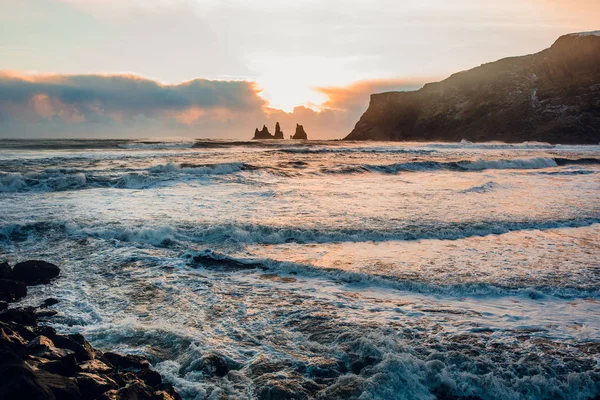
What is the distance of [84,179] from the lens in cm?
2034

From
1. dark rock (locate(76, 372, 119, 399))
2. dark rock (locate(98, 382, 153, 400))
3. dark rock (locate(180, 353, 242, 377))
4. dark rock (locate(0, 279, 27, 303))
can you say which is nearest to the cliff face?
dark rock (locate(180, 353, 242, 377))

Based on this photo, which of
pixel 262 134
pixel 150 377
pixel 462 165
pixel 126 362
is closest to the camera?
pixel 150 377

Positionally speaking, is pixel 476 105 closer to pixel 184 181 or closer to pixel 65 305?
pixel 184 181

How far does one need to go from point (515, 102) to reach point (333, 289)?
110 m

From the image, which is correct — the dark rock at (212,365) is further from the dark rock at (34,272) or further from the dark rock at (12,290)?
the dark rock at (34,272)

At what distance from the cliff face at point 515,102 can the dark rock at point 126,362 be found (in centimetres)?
9531

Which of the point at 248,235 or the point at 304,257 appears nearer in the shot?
the point at 304,257

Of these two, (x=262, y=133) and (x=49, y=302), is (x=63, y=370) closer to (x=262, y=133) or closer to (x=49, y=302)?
(x=49, y=302)

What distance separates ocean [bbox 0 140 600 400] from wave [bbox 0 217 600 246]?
0.19ft

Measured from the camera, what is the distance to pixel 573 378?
423 cm

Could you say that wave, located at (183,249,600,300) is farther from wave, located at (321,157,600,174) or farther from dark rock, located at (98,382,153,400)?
wave, located at (321,157,600,174)

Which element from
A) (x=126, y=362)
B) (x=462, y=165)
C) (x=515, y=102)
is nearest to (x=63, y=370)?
(x=126, y=362)

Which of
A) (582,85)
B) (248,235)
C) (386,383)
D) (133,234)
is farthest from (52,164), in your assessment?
(582,85)

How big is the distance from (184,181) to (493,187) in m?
14.7
